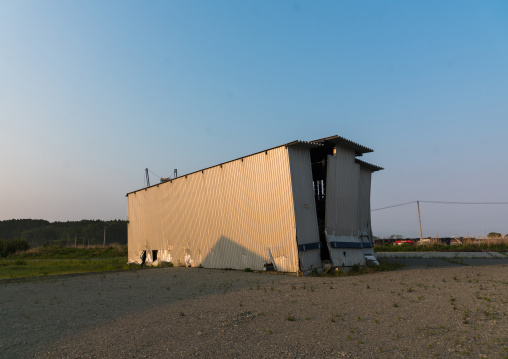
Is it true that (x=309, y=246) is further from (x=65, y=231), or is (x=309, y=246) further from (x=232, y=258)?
(x=65, y=231)

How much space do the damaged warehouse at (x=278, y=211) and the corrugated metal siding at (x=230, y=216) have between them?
0.04 metres

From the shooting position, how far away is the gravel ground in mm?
5078

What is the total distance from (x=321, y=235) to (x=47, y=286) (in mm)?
11604

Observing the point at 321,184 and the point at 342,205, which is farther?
the point at 321,184

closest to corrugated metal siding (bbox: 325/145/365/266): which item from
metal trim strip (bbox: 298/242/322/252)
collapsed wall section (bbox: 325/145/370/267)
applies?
collapsed wall section (bbox: 325/145/370/267)

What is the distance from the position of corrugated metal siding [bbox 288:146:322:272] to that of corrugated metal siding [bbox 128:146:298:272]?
27cm

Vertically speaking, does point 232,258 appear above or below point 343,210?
below

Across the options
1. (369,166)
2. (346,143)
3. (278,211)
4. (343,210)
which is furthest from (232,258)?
(369,166)

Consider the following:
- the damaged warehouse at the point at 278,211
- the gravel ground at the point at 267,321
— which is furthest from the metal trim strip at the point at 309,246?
the gravel ground at the point at 267,321

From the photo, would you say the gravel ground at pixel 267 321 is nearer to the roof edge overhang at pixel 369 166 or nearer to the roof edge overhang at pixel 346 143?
the roof edge overhang at pixel 346 143

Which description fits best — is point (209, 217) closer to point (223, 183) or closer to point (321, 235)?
point (223, 183)

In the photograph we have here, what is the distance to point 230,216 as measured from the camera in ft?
57.2

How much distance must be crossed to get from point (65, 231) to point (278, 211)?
308 ft

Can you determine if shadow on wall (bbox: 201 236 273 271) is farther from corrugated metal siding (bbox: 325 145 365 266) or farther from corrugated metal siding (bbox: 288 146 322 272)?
corrugated metal siding (bbox: 325 145 365 266)
